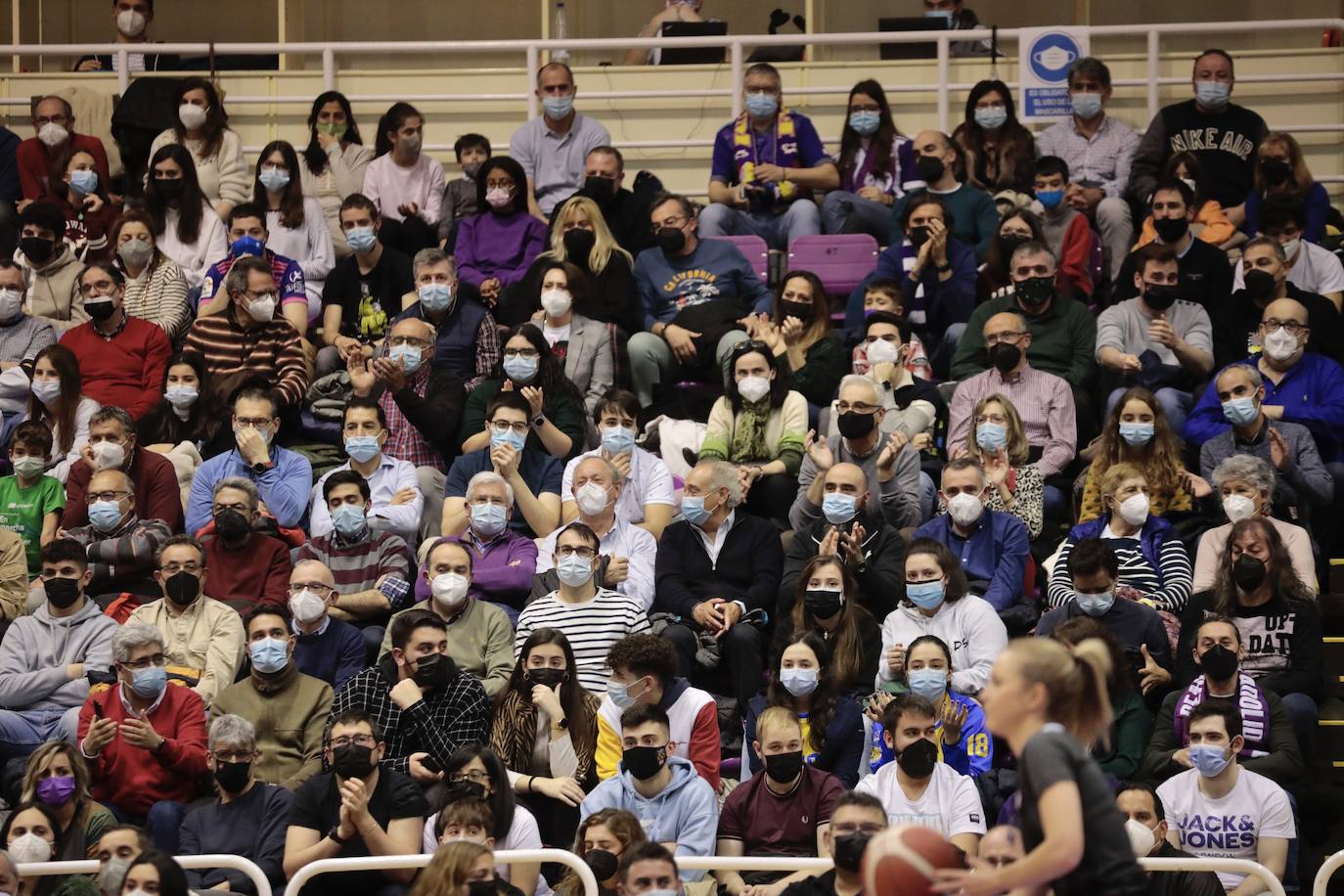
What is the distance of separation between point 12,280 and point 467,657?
4355 millimetres

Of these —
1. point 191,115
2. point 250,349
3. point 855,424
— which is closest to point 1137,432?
point 855,424

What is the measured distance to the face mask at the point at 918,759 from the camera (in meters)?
8.67

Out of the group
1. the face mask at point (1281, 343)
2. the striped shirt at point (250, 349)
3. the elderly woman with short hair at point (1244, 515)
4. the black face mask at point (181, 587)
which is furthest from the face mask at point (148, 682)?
the face mask at point (1281, 343)

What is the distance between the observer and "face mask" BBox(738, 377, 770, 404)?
1128 centimetres

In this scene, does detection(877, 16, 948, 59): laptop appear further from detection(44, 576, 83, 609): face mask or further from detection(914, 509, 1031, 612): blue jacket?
detection(44, 576, 83, 609): face mask

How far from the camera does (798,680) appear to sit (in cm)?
931

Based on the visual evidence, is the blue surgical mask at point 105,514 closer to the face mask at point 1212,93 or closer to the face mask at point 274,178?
the face mask at point 274,178

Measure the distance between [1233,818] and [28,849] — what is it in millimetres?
4859

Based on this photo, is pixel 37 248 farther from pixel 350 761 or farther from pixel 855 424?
pixel 350 761

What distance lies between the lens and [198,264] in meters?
13.3

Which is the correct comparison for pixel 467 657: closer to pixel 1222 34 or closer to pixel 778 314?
pixel 778 314

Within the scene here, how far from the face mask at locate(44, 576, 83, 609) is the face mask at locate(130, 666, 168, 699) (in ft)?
2.56

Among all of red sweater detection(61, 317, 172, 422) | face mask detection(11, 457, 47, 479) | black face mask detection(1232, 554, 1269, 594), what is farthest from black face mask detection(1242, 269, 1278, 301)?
face mask detection(11, 457, 47, 479)

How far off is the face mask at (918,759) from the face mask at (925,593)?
112 centimetres
